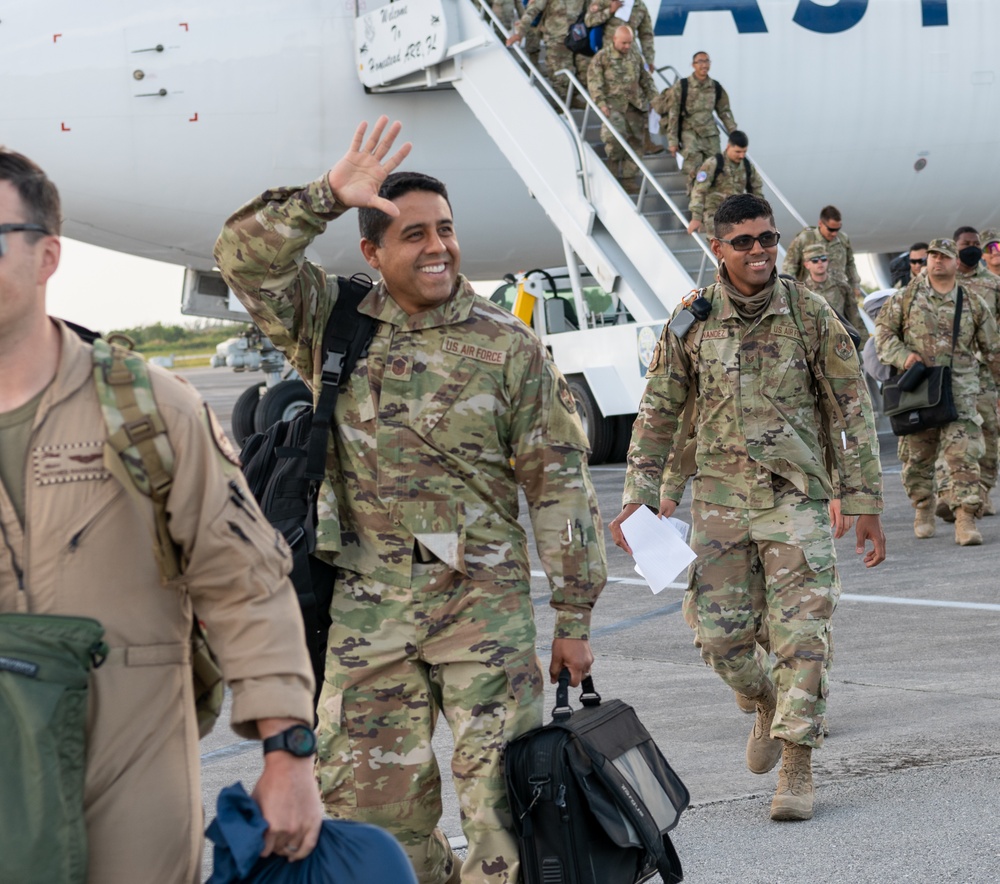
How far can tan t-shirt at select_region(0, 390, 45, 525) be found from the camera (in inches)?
89.7

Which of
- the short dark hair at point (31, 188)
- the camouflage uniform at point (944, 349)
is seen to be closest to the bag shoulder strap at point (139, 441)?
the short dark hair at point (31, 188)

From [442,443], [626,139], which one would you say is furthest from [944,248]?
[442,443]

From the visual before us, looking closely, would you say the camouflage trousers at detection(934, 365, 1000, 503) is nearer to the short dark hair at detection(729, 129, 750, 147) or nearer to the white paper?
the short dark hair at detection(729, 129, 750, 147)

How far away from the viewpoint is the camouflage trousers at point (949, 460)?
984 centimetres

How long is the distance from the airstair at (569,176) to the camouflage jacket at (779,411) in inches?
299

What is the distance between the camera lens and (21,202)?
7.44 ft

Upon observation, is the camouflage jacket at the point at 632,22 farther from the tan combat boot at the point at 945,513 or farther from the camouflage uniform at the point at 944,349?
the tan combat boot at the point at 945,513

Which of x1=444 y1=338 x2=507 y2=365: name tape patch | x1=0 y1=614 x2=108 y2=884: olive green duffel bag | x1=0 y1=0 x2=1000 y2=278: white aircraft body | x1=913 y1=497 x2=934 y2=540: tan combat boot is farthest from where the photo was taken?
x1=0 y1=0 x2=1000 y2=278: white aircraft body

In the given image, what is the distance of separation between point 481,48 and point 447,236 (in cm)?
1020

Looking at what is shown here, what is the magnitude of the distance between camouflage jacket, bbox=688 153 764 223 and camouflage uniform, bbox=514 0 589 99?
1658 mm

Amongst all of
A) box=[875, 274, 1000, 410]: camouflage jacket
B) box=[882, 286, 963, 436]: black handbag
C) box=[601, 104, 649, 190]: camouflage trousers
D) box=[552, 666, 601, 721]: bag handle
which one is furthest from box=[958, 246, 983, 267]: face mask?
box=[552, 666, 601, 721]: bag handle

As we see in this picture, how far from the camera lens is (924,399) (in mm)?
9945

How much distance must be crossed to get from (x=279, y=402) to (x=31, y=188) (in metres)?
11.5

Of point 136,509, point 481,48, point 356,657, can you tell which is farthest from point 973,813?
point 481,48
